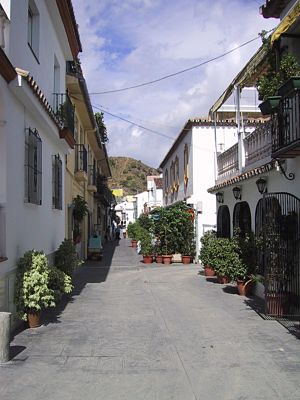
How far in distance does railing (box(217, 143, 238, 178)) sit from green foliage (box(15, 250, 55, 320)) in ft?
27.8

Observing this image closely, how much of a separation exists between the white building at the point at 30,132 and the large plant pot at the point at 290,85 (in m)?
4.07

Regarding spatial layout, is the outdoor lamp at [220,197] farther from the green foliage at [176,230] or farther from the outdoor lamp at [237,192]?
the green foliage at [176,230]

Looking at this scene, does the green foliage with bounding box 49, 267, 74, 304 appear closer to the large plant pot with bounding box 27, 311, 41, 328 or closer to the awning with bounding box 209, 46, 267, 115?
the large plant pot with bounding box 27, 311, 41, 328

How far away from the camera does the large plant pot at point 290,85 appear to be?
742 centimetres

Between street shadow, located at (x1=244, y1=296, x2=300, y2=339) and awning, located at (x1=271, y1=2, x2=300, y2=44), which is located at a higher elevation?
awning, located at (x1=271, y1=2, x2=300, y2=44)

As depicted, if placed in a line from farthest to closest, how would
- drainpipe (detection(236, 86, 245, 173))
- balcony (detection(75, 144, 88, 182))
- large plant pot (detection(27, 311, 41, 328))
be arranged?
balcony (detection(75, 144, 88, 182)) < drainpipe (detection(236, 86, 245, 173)) < large plant pot (detection(27, 311, 41, 328))

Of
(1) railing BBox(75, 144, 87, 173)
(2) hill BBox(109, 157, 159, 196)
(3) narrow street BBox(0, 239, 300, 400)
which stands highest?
(2) hill BBox(109, 157, 159, 196)

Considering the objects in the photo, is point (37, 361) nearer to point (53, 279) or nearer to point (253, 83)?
point (53, 279)

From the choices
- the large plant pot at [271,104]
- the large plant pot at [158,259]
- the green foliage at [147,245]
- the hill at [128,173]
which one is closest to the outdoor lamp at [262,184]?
the large plant pot at [271,104]

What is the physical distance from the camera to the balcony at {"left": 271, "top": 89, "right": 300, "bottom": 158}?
8.29 metres

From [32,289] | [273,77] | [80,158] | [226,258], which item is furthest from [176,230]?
[32,289]

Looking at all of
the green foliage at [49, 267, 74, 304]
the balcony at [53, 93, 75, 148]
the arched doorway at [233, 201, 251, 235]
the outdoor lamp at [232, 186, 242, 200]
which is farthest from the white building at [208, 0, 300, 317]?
the balcony at [53, 93, 75, 148]

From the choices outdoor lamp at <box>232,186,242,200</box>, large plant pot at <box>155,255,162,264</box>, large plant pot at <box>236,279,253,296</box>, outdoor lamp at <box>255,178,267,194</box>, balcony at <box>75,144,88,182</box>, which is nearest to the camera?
outdoor lamp at <box>255,178,267,194</box>

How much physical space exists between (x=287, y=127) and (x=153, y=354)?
4786 mm
